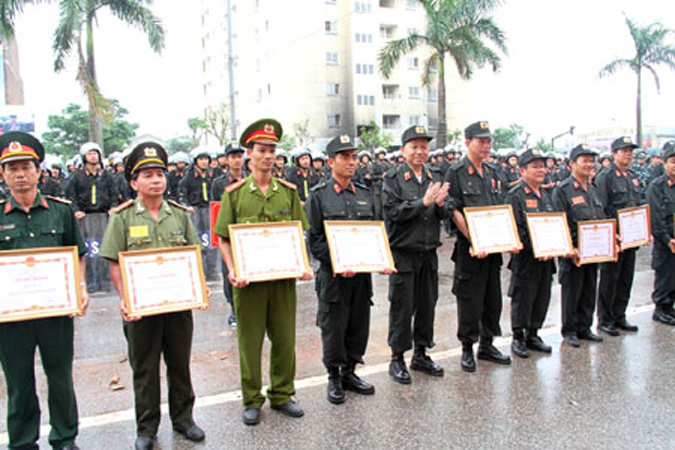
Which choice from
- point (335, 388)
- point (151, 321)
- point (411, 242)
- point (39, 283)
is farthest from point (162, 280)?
point (411, 242)

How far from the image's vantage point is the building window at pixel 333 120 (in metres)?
48.7

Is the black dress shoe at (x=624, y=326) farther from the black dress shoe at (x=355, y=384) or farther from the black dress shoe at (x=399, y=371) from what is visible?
the black dress shoe at (x=355, y=384)

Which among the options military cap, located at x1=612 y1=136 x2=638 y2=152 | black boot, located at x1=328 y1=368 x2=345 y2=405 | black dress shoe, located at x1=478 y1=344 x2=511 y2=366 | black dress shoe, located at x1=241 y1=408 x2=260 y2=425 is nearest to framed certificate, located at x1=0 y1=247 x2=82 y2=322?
black dress shoe, located at x1=241 y1=408 x2=260 y2=425

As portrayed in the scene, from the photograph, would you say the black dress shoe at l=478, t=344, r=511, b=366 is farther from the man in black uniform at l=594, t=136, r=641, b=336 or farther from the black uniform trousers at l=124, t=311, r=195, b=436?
the black uniform trousers at l=124, t=311, r=195, b=436

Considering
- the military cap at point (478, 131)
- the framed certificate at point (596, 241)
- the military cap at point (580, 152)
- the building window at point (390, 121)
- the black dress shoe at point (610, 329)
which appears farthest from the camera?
the building window at point (390, 121)

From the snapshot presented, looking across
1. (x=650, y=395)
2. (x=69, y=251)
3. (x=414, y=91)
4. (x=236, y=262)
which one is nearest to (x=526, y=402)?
(x=650, y=395)

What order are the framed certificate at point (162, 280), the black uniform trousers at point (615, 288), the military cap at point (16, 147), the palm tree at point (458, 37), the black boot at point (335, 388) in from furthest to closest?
the palm tree at point (458, 37), the black uniform trousers at point (615, 288), the black boot at point (335, 388), the framed certificate at point (162, 280), the military cap at point (16, 147)

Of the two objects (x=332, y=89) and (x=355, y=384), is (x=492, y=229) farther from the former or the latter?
(x=332, y=89)

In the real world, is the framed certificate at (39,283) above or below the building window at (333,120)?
below

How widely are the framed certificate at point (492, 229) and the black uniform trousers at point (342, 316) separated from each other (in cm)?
114

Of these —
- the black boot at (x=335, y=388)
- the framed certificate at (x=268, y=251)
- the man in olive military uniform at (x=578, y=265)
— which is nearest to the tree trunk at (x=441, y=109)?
the man in olive military uniform at (x=578, y=265)

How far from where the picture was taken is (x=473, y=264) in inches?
207

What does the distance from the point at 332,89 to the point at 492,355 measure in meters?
45.3

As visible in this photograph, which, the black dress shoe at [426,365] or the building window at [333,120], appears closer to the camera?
the black dress shoe at [426,365]
